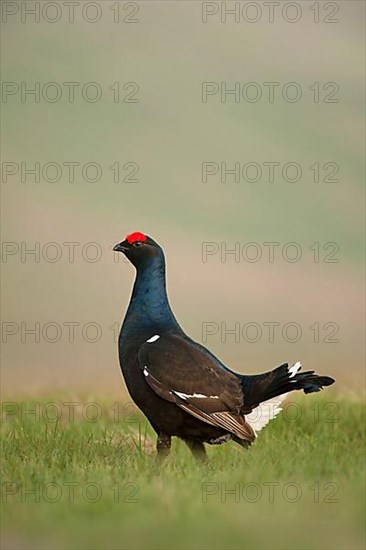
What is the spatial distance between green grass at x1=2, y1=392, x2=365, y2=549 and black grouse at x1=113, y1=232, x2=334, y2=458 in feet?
0.61

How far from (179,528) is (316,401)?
361 cm

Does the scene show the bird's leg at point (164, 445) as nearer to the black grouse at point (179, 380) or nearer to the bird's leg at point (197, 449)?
the black grouse at point (179, 380)

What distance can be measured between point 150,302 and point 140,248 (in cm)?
33

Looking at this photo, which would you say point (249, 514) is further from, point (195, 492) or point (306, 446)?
point (306, 446)

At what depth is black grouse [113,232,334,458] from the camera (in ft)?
19.4

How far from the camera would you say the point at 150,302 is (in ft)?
20.4

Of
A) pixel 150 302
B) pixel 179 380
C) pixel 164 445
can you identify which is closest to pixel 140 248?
pixel 150 302

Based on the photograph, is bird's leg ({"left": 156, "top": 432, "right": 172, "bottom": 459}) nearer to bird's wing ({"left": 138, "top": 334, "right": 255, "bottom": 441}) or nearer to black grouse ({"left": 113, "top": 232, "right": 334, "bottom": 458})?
black grouse ({"left": 113, "top": 232, "right": 334, "bottom": 458})

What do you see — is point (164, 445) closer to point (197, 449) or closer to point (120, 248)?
point (197, 449)

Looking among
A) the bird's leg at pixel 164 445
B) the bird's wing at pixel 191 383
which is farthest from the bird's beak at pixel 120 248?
the bird's leg at pixel 164 445

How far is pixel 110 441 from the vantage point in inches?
269

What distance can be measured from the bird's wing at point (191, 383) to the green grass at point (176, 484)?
0.26 m

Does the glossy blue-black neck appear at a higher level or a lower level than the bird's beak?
lower

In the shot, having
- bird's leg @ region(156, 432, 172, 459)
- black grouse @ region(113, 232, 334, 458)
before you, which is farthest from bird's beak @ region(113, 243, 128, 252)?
bird's leg @ region(156, 432, 172, 459)
